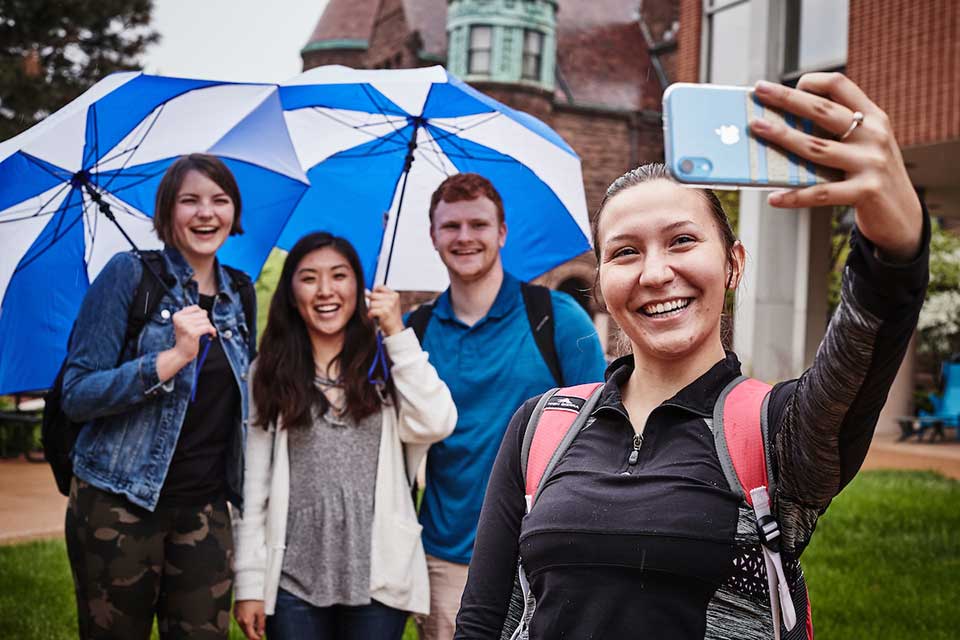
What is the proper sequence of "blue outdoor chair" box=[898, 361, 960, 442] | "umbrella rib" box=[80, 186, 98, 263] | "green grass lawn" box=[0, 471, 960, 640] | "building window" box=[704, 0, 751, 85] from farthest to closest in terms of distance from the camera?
"building window" box=[704, 0, 751, 85] < "blue outdoor chair" box=[898, 361, 960, 442] < "green grass lawn" box=[0, 471, 960, 640] < "umbrella rib" box=[80, 186, 98, 263]

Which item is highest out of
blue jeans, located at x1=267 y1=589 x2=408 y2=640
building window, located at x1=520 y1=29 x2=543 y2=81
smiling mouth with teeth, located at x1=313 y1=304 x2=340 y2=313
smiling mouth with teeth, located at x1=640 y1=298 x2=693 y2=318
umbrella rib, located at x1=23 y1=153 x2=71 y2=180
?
building window, located at x1=520 y1=29 x2=543 y2=81

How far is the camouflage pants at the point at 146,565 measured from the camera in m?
3.38

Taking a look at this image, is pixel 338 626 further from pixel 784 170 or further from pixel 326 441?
pixel 784 170

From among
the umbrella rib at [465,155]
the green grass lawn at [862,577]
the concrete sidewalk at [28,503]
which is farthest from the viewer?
the concrete sidewalk at [28,503]

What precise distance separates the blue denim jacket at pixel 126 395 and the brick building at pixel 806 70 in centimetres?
1240

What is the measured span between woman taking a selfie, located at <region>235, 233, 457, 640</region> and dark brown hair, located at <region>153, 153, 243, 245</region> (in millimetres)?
487

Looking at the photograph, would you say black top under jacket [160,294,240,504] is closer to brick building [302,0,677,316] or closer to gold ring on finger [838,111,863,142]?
gold ring on finger [838,111,863,142]

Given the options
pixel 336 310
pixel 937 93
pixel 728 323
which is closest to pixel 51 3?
pixel 937 93

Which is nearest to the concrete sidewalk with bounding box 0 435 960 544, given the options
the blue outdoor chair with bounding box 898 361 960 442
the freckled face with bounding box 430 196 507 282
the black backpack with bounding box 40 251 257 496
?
the blue outdoor chair with bounding box 898 361 960 442

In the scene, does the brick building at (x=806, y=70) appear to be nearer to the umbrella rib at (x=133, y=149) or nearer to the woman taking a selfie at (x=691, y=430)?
the umbrella rib at (x=133, y=149)

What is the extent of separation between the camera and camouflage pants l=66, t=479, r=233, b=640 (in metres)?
3.38

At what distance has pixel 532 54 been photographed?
28406 millimetres

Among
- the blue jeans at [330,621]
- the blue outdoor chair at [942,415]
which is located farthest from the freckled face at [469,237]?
the blue outdoor chair at [942,415]

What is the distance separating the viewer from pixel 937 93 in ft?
44.4
